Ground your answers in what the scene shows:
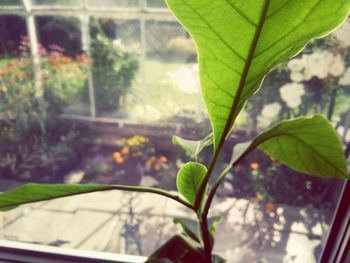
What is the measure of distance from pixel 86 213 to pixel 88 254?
563 millimetres

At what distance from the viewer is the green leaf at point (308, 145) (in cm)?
51

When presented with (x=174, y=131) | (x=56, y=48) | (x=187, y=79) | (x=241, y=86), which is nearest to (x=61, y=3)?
(x=56, y=48)

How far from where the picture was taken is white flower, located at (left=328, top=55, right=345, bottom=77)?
1121 millimetres

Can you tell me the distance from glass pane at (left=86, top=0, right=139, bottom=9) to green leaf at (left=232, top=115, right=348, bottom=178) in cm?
132

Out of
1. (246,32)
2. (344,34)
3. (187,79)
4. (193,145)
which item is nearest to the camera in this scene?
(246,32)

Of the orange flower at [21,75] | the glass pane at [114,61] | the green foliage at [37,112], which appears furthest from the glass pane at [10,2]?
the glass pane at [114,61]

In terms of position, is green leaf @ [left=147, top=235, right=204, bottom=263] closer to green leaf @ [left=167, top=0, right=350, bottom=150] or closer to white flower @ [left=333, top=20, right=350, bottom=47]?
green leaf @ [left=167, top=0, right=350, bottom=150]

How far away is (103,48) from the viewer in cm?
187

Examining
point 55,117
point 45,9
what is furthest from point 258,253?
point 45,9

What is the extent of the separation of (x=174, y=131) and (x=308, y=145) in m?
1.28

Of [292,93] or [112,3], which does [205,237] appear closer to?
[292,93]

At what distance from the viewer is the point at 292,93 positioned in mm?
1321

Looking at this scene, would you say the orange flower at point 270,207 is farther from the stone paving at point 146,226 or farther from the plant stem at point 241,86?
the plant stem at point 241,86

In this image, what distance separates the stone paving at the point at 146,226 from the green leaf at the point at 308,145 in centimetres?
52
